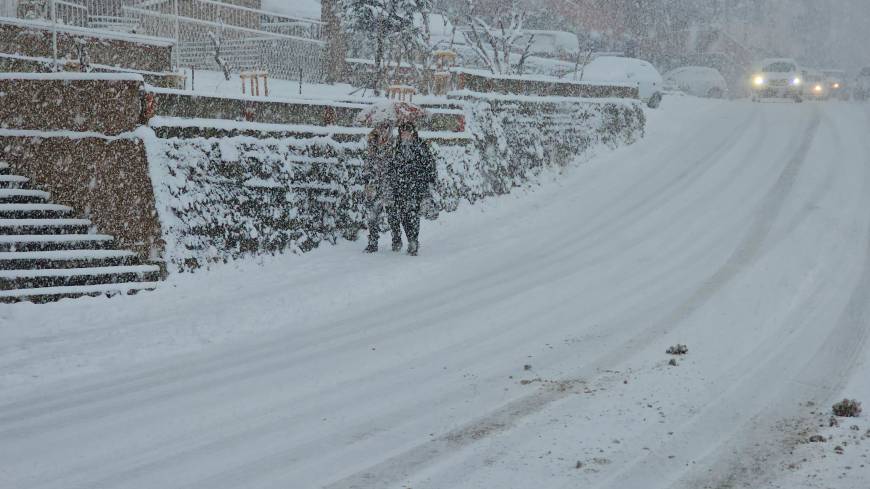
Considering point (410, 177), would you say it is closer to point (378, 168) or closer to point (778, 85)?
point (378, 168)

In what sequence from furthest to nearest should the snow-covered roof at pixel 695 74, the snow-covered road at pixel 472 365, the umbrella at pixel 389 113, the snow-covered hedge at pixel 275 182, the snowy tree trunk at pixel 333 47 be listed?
1. the snow-covered roof at pixel 695 74
2. the snowy tree trunk at pixel 333 47
3. the umbrella at pixel 389 113
4. the snow-covered hedge at pixel 275 182
5. the snow-covered road at pixel 472 365

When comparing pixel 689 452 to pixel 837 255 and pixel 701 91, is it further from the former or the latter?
pixel 701 91

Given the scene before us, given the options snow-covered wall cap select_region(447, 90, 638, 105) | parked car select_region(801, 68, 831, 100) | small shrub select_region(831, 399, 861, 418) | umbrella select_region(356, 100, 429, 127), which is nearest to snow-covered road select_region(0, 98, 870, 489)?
small shrub select_region(831, 399, 861, 418)

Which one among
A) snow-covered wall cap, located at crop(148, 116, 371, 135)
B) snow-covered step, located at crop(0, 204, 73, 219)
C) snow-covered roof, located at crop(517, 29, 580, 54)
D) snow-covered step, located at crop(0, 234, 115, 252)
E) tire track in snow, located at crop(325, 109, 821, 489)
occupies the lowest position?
tire track in snow, located at crop(325, 109, 821, 489)

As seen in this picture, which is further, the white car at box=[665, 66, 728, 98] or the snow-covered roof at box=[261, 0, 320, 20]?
the white car at box=[665, 66, 728, 98]

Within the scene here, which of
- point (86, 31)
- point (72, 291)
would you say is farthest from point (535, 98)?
point (72, 291)

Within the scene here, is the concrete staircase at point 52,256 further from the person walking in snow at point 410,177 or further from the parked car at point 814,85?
the parked car at point 814,85

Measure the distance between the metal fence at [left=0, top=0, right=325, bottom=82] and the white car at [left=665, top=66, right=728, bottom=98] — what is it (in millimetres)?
18592

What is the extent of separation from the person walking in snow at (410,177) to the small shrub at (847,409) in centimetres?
704

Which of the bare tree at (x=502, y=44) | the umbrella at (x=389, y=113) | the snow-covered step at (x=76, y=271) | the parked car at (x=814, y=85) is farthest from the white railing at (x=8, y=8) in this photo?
the parked car at (x=814, y=85)

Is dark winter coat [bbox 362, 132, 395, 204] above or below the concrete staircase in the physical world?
above

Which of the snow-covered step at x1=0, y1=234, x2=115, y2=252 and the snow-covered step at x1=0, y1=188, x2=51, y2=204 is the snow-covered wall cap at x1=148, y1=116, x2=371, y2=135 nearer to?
the snow-covered step at x1=0, y1=234, x2=115, y2=252

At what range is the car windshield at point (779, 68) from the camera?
33812mm

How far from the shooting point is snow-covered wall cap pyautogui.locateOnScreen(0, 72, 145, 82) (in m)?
10.0
